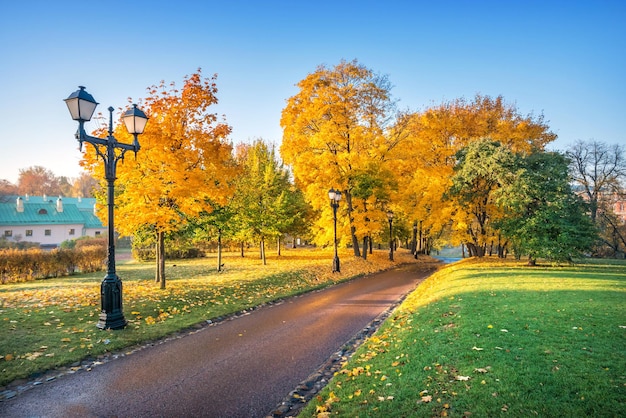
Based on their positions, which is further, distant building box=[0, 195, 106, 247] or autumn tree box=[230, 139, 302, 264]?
distant building box=[0, 195, 106, 247]

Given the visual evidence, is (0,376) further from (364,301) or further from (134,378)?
(364,301)

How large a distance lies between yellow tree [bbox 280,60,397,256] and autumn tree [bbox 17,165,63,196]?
236ft

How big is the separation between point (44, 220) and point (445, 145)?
5215cm

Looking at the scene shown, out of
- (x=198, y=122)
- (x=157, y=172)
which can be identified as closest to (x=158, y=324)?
(x=157, y=172)

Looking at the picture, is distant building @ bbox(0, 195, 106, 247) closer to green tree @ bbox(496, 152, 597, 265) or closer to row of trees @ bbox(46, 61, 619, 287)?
row of trees @ bbox(46, 61, 619, 287)

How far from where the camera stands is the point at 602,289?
428 inches

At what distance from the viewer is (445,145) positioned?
27.1 meters

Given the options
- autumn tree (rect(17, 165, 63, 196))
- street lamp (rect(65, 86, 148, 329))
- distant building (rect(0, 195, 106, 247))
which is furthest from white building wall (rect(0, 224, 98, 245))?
street lamp (rect(65, 86, 148, 329))

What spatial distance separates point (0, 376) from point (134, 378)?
2033mm

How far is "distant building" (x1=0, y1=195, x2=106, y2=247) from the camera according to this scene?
151 feet

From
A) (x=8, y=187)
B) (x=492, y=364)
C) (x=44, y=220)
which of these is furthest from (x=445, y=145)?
(x=8, y=187)

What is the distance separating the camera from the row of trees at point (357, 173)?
40.5 feet

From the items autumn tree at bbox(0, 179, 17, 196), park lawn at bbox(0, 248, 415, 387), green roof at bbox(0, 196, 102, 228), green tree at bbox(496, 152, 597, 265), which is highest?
autumn tree at bbox(0, 179, 17, 196)

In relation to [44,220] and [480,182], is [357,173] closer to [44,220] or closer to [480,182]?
[480,182]
